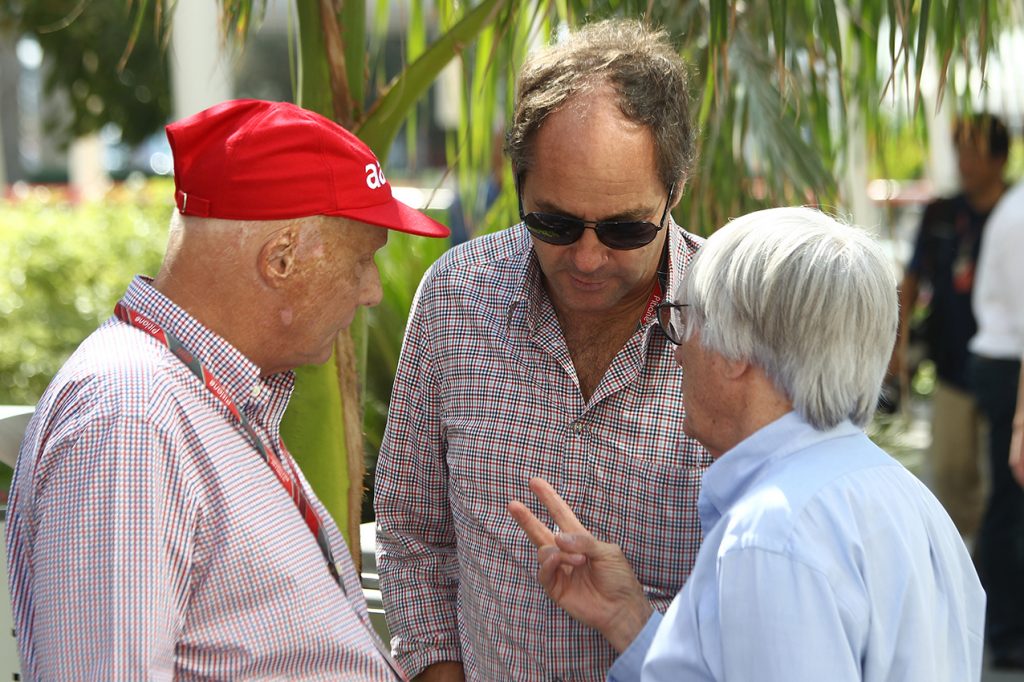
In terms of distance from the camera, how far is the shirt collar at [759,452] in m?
1.54

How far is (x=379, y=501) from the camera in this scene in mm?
2234

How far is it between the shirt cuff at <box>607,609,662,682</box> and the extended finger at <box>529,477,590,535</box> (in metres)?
0.17

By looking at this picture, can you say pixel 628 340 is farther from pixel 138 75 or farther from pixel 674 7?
pixel 138 75

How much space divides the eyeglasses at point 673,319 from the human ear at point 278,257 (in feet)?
1.70

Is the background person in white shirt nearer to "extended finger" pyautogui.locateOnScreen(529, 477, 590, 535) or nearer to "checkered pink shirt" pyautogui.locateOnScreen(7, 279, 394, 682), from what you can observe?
"extended finger" pyautogui.locateOnScreen(529, 477, 590, 535)

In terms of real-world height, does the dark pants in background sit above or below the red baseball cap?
below

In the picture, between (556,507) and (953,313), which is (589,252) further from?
(953,313)

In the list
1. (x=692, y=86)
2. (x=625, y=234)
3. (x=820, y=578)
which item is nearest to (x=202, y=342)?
(x=625, y=234)

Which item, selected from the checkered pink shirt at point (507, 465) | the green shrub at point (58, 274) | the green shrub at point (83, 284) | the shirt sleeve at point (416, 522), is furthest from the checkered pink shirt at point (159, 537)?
the green shrub at point (58, 274)

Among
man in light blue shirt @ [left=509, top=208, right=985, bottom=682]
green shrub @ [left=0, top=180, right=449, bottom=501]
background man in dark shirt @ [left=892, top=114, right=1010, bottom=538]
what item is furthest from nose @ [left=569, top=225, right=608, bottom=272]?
background man in dark shirt @ [left=892, top=114, right=1010, bottom=538]

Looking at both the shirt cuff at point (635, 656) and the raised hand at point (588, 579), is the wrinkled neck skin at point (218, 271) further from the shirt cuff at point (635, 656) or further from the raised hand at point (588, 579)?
the shirt cuff at point (635, 656)

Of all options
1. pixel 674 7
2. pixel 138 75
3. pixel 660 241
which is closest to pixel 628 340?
pixel 660 241

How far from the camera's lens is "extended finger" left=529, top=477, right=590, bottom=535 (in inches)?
71.6

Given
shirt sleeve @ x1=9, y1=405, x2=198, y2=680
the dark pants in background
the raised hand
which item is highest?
shirt sleeve @ x1=9, y1=405, x2=198, y2=680
